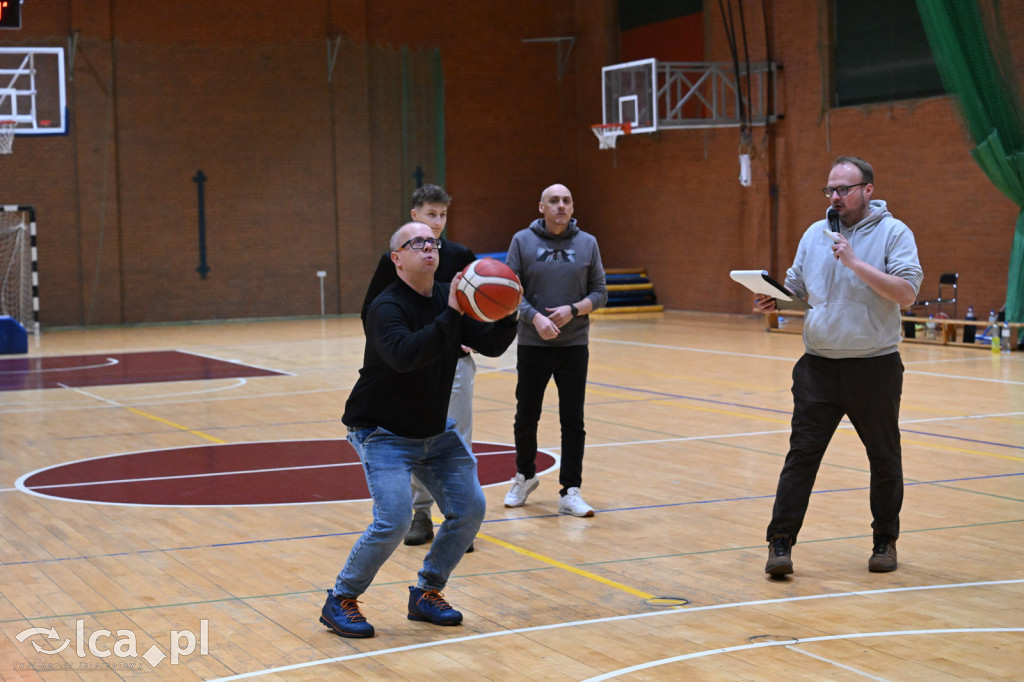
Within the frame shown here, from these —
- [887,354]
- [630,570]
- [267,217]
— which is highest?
Result: [267,217]

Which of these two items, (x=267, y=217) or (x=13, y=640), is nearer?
(x=13, y=640)

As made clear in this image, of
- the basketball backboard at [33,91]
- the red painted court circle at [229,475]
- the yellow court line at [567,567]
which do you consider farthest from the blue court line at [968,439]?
the basketball backboard at [33,91]

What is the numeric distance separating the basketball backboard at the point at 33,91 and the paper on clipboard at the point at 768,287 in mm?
15597

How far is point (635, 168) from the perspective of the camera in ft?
82.4

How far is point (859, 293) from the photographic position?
5629 millimetres

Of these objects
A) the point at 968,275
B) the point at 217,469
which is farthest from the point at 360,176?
the point at 217,469

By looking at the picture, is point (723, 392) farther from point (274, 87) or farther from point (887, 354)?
point (274, 87)

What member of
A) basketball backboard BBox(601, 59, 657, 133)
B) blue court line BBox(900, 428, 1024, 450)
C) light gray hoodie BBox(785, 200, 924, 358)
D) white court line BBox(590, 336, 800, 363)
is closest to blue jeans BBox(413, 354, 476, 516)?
light gray hoodie BBox(785, 200, 924, 358)

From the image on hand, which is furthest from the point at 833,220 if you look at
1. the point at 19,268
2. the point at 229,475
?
the point at 19,268

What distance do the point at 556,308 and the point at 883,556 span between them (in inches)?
86.7

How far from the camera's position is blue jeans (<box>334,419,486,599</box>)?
15.9 feet

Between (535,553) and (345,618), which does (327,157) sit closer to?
(535,553)

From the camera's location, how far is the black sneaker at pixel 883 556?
227 inches

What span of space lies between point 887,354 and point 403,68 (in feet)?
67.6
